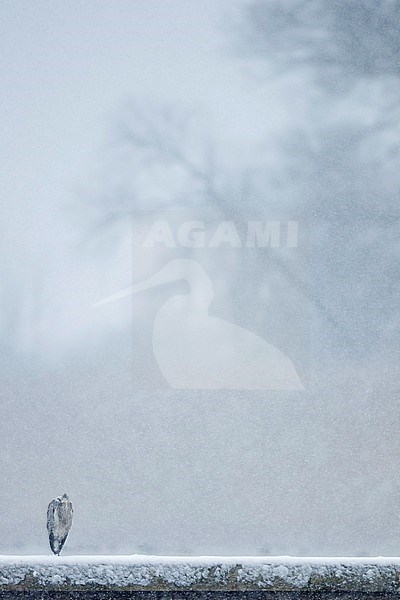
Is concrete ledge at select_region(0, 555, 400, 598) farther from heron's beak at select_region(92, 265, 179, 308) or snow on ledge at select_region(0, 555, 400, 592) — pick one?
heron's beak at select_region(92, 265, 179, 308)

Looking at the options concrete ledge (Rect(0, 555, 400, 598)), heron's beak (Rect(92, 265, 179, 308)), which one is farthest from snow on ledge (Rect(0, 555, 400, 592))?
heron's beak (Rect(92, 265, 179, 308))

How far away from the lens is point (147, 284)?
2.26 metres

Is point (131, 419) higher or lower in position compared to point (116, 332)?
lower

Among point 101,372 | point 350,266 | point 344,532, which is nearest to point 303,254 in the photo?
point 350,266

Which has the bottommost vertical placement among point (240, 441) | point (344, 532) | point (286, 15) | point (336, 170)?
point (344, 532)

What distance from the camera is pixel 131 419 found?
2236 mm

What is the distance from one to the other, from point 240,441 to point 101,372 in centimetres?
55

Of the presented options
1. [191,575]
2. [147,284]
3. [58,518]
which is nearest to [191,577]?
[191,575]

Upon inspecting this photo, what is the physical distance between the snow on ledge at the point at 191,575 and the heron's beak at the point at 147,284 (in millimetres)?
1178

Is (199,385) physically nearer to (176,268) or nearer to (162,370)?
(162,370)

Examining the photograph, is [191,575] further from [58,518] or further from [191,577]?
[58,518]

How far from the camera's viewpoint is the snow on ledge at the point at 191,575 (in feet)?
3.81

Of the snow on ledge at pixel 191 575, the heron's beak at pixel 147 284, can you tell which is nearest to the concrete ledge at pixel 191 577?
the snow on ledge at pixel 191 575

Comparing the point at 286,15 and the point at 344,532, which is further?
the point at 286,15
